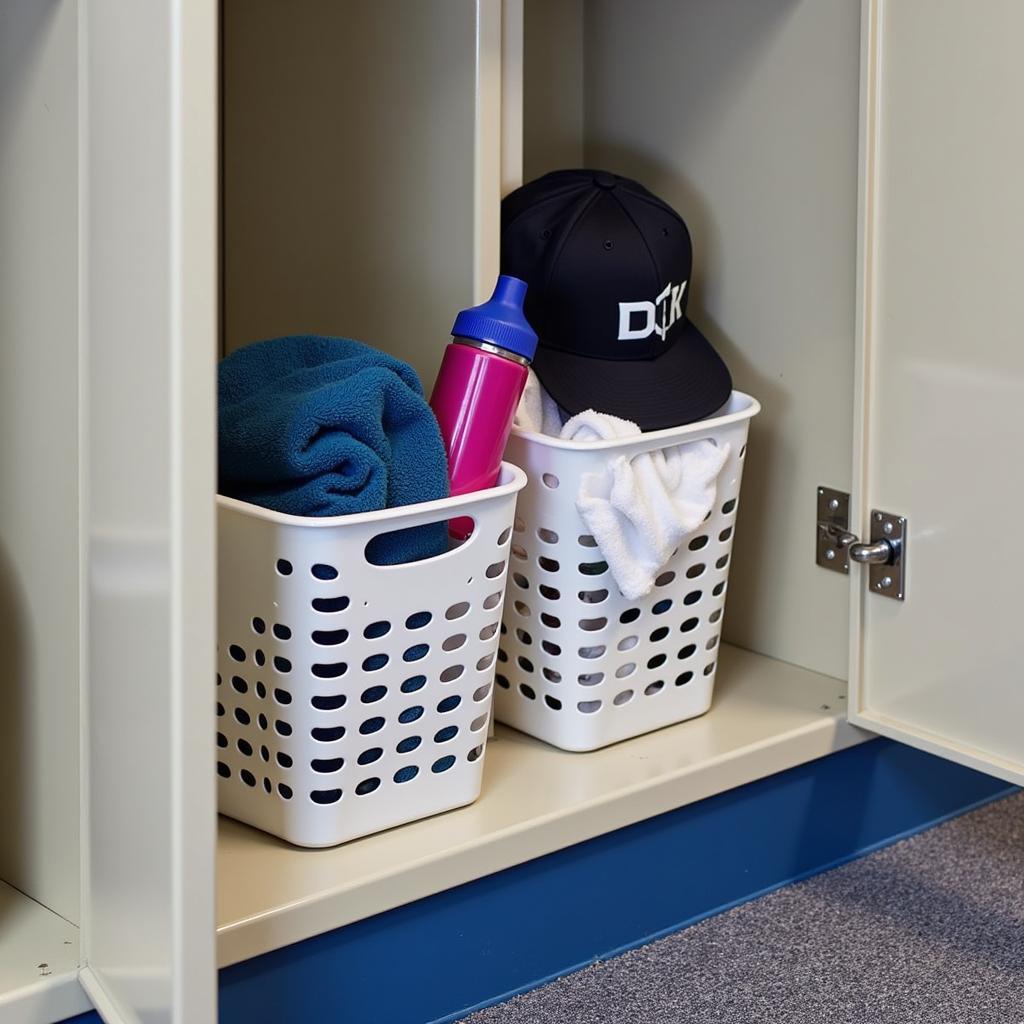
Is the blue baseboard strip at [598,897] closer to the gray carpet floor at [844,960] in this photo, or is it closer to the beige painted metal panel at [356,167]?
the gray carpet floor at [844,960]

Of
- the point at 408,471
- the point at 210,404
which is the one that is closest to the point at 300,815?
the point at 408,471

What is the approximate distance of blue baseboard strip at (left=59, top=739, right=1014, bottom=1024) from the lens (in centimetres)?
85

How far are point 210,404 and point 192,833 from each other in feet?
0.68

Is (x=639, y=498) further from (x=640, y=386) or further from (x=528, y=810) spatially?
(x=528, y=810)

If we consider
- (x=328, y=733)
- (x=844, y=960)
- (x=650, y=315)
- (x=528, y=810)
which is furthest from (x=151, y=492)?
(x=844, y=960)

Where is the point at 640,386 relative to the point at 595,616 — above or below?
above

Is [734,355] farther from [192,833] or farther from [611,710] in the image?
[192,833]

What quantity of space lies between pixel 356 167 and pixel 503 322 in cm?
26

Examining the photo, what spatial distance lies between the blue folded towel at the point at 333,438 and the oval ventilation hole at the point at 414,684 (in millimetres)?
79

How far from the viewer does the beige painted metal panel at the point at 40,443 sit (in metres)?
0.75

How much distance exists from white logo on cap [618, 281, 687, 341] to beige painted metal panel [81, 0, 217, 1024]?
0.44 meters

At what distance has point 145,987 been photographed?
2.37ft

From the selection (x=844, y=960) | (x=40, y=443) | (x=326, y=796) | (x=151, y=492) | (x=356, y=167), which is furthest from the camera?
(x=356, y=167)

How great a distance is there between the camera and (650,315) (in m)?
1.05
